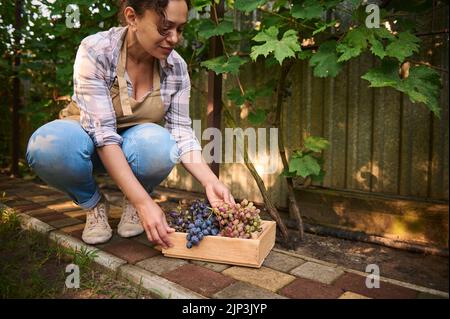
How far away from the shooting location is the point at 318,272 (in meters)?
1.68

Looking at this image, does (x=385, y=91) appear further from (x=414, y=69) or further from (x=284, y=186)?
(x=284, y=186)

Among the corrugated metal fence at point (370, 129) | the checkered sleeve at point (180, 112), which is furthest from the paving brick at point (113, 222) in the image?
the corrugated metal fence at point (370, 129)

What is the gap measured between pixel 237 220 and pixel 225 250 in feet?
0.48

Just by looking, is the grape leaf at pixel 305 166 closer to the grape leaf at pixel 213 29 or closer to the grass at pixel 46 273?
the grape leaf at pixel 213 29

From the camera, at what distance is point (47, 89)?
4.55 meters

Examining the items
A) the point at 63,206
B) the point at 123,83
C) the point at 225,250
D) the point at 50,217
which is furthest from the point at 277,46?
the point at 63,206

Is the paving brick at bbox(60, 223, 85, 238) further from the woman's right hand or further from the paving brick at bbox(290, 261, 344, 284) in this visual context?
the paving brick at bbox(290, 261, 344, 284)

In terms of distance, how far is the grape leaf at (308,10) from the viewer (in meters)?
1.97

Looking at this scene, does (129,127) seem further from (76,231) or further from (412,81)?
(412,81)

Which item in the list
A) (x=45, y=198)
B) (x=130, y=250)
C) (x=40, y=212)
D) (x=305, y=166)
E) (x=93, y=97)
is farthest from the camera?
(x=45, y=198)

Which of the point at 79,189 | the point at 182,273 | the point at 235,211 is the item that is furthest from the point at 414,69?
the point at 79,189

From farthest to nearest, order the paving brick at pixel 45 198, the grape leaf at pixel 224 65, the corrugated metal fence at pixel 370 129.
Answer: the paving brick at pixel 45 198 → the corrugated metal fence at pixel 370 129 → the grape leaf at pixel 224 65

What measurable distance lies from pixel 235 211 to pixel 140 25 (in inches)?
39.5

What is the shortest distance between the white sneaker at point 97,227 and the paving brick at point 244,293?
80 centimetres
